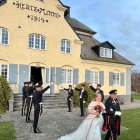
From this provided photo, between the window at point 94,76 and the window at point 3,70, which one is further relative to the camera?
the window at point 94,76

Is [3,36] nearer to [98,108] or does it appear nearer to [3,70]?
[3,70]

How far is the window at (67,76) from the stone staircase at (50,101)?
95.9 inches

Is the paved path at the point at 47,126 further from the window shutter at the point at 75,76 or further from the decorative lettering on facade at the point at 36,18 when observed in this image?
the decorative lettering on facade at the point at 36,18

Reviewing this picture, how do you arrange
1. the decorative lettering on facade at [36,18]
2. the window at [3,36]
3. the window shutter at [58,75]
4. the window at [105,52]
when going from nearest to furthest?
the window at [3,36]
the decorative lettering on facade at [36,18]
the window shutter at [58,75]
the window at [105,52]

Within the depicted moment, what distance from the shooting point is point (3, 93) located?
19234mm

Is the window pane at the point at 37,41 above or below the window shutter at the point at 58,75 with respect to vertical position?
above

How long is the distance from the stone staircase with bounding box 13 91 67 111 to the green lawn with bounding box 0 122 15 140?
5782 mm

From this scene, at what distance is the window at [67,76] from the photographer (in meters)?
26.7

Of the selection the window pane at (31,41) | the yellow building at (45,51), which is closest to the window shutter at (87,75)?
the yellow building at (45,51)

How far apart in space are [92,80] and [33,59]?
7.23 metres

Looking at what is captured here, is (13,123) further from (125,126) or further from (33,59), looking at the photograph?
(33,59)

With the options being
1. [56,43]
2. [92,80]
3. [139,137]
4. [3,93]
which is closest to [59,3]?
[56,43]

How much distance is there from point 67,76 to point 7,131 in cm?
1478

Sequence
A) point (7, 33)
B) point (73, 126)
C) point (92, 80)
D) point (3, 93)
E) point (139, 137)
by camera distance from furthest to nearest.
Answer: point (92, 80), point (7, 33), point (3, 93), point (73, 126), point (139, 137)
